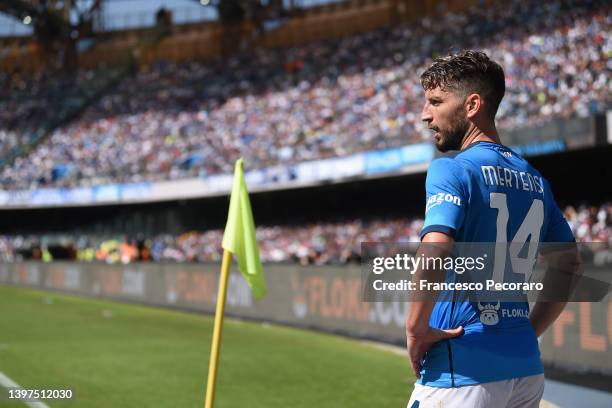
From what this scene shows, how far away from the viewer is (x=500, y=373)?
2686 mm

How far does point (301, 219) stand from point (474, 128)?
34735 mm

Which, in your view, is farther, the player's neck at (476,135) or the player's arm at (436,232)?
the player's neck at (476,135)

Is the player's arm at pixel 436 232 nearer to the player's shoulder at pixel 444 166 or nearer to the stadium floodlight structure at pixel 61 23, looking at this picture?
the player's shoulder at pixel 444 166

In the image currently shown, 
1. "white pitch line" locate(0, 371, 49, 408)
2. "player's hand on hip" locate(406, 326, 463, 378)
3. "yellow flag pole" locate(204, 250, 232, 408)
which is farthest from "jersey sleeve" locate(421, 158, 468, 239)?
"white pitch line" locate(0, 371, 49, 408)

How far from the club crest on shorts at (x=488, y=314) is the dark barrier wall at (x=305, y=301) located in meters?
8.11

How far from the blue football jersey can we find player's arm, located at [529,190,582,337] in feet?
0.91

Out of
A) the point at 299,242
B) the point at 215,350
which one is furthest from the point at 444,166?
the point at 299,242

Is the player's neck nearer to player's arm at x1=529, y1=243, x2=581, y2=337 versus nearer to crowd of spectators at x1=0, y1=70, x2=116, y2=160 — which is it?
player's arm at x1=529, y1=243, x2=581, y2=337

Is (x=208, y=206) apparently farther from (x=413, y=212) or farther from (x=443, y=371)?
(x=443, y=371)

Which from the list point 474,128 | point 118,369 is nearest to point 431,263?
point 474,128

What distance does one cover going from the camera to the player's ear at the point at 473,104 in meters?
2.83

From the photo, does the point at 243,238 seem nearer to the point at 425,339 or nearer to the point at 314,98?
the point at 425,339

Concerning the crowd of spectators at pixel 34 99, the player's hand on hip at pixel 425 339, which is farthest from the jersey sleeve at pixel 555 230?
the crowd of spectators at pixel 34 99

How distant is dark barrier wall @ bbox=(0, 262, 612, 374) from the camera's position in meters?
10.7
